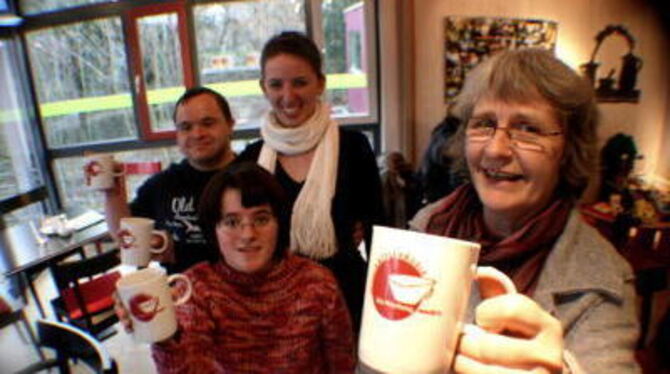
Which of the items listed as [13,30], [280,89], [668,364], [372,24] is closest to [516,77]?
[280,89]

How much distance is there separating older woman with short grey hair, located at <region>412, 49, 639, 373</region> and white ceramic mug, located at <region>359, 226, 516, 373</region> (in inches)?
5.1

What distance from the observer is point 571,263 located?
73 centimetres

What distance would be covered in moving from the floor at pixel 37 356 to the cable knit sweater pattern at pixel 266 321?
0.18m

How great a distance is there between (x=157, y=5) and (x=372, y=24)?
2032 millimetres

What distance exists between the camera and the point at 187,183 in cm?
145

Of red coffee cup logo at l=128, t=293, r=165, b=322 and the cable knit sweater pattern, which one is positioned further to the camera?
the cable knit sweater pattern

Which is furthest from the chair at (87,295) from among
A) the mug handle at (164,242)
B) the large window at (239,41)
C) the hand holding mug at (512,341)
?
the large window at (239,41)

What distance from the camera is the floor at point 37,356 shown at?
1659mm

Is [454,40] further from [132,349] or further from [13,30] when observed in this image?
[13,30]

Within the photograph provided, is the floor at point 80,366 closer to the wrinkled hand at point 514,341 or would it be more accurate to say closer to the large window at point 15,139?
the wrinkled hand at point 514,341

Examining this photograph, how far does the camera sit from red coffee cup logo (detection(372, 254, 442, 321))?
0.50 meters

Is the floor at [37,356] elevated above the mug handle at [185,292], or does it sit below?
below

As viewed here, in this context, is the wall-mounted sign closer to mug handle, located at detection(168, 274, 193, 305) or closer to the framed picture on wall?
the framed picture on wall

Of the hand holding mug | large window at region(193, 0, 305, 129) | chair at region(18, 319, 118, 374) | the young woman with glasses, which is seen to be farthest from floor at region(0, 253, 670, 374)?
large window at region(193, 0, 305, 129)
